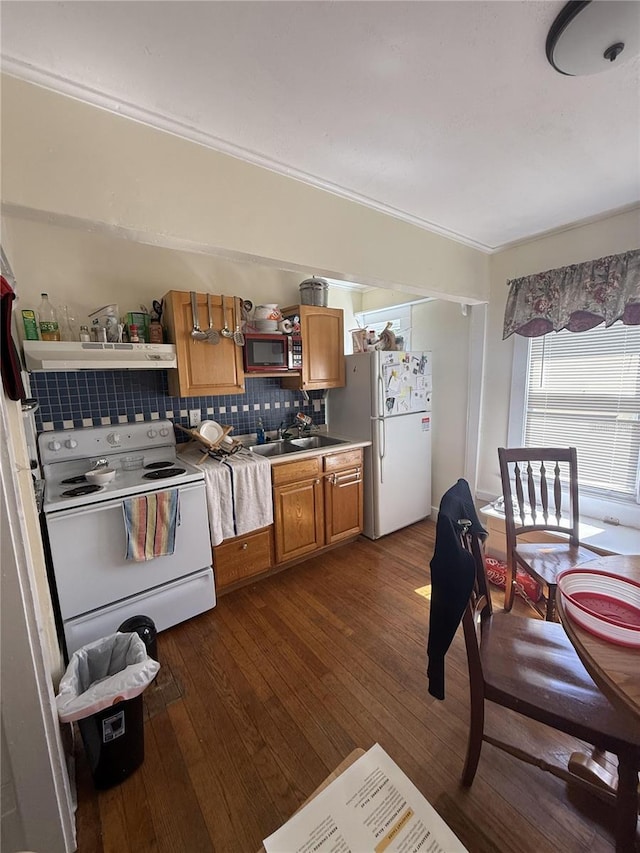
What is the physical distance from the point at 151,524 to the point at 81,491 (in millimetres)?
391

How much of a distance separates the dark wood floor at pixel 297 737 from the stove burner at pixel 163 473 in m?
0.93

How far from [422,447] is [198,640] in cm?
230

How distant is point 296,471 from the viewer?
98.6 inches

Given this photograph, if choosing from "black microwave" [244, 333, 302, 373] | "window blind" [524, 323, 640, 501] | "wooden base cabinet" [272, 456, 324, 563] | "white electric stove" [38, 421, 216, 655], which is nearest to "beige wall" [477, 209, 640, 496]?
"window blind" [524, 323, 640, 501]

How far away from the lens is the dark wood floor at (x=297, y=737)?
3.59 feet

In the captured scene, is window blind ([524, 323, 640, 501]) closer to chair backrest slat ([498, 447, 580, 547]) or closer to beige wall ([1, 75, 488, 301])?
chair backrest slat ([498, 447, 580, 547])

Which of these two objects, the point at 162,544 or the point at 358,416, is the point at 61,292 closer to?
the point at 162,544

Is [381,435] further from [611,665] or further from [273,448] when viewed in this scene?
[611,665]

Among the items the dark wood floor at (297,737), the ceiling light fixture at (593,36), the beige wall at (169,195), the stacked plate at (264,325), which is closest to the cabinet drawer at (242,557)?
the dark wood floor at (297,737)

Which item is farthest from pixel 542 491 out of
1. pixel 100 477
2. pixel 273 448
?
pixel 100 477

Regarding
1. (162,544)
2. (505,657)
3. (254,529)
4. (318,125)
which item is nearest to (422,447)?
(254,529)

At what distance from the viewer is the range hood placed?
1.72 m

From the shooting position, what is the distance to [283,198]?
167cm

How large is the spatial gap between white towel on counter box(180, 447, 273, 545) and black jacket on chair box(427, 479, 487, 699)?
55.6 inches
